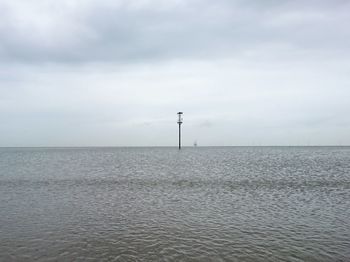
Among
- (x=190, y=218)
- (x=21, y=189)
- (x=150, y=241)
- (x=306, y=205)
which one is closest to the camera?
(x=150, y=241)

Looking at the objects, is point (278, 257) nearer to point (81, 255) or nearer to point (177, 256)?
point (177, 256)

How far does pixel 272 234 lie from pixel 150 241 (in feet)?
26.2

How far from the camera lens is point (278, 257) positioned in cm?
1408

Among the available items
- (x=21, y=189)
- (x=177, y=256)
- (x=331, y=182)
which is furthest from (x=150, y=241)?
(x=331, y=182)

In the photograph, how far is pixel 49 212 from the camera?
77.3 ft

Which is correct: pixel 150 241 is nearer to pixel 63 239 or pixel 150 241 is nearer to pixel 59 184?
pixel 63 239

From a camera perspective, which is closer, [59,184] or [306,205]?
[306,205]

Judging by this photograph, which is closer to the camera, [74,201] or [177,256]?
[177,256]

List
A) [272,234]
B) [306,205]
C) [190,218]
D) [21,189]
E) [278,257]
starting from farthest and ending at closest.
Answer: [21,189] → [306,205] → [190,218] → [272,234] → [278,257]

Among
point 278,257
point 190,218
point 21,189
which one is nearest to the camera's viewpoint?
point 278,257

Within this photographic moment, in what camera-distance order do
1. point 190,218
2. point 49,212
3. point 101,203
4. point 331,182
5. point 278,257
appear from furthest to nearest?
point 331,182
point 101,203
point 49,212
point 190,218
point 278,257

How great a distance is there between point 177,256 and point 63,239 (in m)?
7.59

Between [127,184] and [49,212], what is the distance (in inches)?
676

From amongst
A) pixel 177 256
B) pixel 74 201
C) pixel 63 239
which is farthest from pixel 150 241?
pixel 74 201
